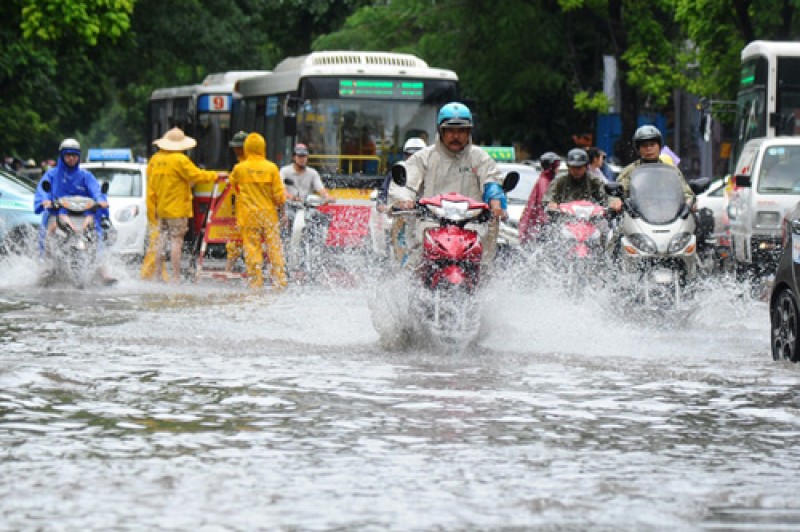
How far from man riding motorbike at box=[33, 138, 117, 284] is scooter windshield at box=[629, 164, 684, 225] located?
23.9ft

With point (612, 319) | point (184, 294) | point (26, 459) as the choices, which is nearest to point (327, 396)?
point (26, 459)

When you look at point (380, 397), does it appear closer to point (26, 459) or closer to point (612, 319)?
point (26, 459)

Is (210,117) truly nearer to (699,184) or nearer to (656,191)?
(656,191)

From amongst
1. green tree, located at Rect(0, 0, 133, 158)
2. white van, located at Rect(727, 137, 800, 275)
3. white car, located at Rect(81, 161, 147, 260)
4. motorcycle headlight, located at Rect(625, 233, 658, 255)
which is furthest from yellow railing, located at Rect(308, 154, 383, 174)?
motorcycle headlight, located at Rect(625, 233, 658, 255)

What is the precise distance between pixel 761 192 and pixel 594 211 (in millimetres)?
5831

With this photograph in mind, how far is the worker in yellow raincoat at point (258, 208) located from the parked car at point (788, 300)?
9304mm

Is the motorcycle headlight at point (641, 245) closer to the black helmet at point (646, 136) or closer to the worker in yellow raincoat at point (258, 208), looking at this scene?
the black helmet at point (646, 136)

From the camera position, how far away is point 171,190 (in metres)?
23.0

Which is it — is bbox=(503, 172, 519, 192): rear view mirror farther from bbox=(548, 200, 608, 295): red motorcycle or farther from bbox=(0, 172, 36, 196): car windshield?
bbox=(0, 172, 36, 196): car windshield

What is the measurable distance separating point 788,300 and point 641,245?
308 centimetres

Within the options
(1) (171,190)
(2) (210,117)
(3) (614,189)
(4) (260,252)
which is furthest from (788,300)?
(2) (210,117)

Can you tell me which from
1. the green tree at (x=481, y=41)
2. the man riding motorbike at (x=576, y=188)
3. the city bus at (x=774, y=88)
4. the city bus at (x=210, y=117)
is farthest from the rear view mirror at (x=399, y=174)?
the green tree at (x=481, y=41)

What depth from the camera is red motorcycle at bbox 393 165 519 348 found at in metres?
12.9

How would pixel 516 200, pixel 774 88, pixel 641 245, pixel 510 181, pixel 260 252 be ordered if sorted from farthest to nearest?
pixel 774 88 → pixel 516 200 → pixel 260 252 → pixel 641 245 → pixel 510 181
